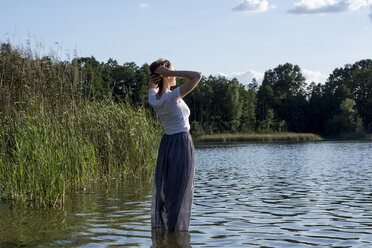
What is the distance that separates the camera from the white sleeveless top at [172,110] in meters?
4.80

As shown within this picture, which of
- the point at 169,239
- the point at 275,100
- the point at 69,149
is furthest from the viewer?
the point at 275,100

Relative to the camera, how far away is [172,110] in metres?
4.87

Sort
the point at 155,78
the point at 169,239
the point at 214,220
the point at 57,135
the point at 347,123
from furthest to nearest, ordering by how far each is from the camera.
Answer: the point at 347,123
the point at 57,135
the point at 214,220
the point at 169,239
the point at 155,78

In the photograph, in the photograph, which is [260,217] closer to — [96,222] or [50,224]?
[96,222]

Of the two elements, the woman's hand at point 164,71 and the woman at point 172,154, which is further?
the woman at point 172,154

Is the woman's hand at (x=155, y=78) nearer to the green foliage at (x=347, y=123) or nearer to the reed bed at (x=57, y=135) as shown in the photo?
the reed bed at (x=57, y=135)

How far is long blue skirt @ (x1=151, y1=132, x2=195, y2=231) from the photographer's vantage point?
4.98 metres

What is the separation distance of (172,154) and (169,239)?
89cm

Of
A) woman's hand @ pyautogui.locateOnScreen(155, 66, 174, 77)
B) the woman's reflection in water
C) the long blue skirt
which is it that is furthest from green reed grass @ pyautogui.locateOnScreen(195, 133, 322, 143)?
woman's hand @ pyautogui.locateOnScreen(155, 66, 174, 77)

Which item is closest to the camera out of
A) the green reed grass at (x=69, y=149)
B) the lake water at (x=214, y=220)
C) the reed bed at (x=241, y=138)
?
the lake water at (x=214, y=220)

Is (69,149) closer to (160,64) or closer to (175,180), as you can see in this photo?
(175,180)

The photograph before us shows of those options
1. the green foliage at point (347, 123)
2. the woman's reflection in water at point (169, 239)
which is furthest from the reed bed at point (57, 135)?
the green foliage at point (347, 123)

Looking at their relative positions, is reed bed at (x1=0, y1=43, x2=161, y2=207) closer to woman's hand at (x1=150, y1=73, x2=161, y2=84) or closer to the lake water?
the lake water

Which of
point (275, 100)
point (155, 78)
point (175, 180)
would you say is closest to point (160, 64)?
point (155, 78)
